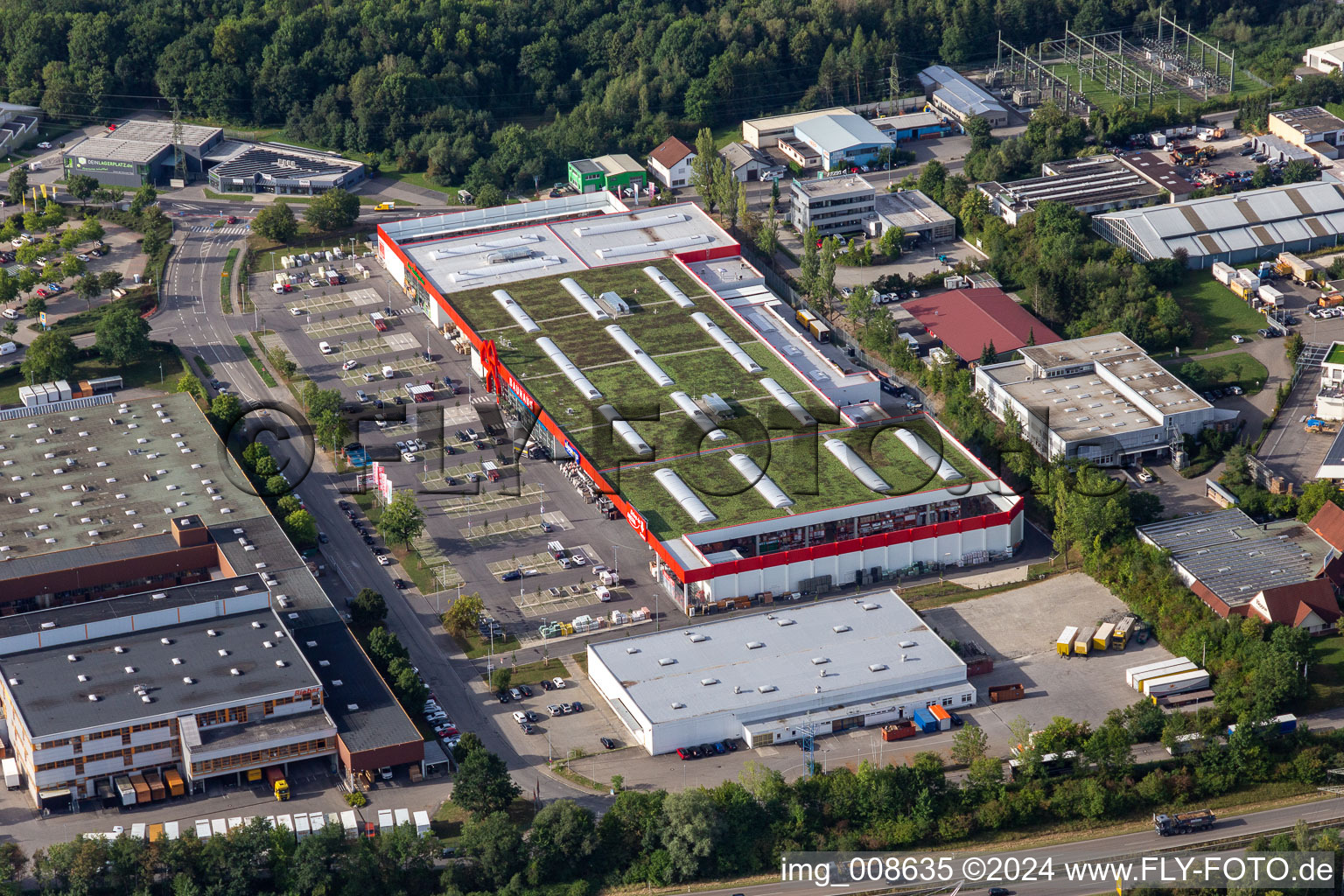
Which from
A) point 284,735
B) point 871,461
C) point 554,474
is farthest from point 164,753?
point 871,461

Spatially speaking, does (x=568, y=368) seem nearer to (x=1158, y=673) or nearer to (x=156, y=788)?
(x=156, y=788)

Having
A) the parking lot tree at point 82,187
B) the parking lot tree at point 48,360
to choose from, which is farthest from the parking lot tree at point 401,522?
the parking lot tree at point 82,187

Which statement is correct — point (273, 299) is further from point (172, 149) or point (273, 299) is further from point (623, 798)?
point (623, 798)

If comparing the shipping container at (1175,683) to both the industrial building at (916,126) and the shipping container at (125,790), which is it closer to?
the shipping container at (125,790)

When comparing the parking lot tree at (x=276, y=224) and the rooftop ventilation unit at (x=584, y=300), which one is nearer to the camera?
the rooftop ventilation unit at (x=584, y=300)

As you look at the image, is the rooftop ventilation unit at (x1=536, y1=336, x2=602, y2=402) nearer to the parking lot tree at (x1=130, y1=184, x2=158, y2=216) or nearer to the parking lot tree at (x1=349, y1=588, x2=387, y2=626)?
the parking lot tree at (x1=349, y1=588, x2=387, y2=626)

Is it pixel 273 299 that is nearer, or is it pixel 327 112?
pixel 273 299

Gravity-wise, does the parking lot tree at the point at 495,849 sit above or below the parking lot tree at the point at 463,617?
above
